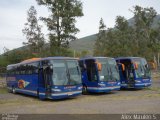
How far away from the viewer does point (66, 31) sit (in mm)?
38188

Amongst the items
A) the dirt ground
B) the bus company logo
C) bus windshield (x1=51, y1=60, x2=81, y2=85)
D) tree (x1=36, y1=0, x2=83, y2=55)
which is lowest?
the dirt ground

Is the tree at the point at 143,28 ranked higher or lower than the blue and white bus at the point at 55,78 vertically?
higher

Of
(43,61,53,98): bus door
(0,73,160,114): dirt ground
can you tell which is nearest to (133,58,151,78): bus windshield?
(0,73,160,114): dirt ground

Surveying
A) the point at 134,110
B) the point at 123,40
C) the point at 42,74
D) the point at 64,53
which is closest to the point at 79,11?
the point at 64,53

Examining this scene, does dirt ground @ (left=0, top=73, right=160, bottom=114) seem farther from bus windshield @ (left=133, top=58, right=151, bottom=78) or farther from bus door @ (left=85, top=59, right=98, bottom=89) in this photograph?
bus windshield @ (left=133, top=58, right=151, bottom=78)

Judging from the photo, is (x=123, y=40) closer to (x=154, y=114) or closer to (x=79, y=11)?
(x=79, y=11)

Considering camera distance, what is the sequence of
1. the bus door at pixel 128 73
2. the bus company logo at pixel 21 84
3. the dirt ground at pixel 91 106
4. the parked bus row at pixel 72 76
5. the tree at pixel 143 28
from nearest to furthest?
1. the dirt ground at pixel 91 106
2. the parked bus row at pixel 72 76
3. the bus company logo at pixel 21 84
4. the bus door at pixel 128 73
5. the tree at pixel 143 28

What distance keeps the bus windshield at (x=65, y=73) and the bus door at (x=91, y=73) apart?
266cm

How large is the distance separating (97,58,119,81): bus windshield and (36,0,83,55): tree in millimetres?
13816

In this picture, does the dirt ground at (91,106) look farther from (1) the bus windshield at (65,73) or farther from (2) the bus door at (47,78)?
(1) the bus windshield at (65,73)

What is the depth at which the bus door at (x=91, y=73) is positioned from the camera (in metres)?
24.4

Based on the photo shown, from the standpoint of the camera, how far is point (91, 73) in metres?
24.8

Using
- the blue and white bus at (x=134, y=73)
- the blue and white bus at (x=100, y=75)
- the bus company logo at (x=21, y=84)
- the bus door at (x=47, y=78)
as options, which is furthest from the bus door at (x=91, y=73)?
the bus company logo at (x=21, y=84)

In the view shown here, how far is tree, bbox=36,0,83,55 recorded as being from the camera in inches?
1497
